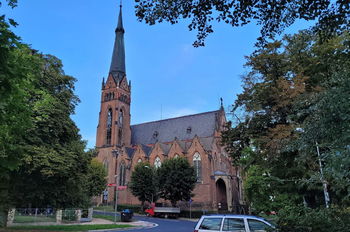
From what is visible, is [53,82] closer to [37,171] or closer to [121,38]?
[37,171]

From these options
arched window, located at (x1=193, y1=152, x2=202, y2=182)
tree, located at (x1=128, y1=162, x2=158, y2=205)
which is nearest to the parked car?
tree, located at (x1=128, y1=162, x2=158, y2=205)

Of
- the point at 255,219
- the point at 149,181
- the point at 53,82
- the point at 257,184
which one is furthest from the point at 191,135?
the point at 255,219

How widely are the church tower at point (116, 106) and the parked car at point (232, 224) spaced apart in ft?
172

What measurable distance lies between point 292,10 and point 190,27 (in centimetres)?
212

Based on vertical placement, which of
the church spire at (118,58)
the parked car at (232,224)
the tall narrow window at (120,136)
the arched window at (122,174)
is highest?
the church spire at (118,58)

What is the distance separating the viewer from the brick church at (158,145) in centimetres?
4875

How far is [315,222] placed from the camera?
18.0 feet

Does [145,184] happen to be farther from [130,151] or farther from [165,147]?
[130,151]

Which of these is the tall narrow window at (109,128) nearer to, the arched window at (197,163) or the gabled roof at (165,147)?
the gabled roof at (165,147)

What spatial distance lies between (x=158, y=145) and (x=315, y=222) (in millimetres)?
51972

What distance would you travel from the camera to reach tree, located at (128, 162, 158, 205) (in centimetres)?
4222

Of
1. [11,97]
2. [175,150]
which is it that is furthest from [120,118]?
[11,97]

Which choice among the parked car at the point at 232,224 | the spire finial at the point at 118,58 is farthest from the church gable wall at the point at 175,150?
the parked car at the point at 232,224

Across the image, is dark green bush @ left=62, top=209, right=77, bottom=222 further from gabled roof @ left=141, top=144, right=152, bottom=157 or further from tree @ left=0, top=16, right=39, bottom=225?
gabled roof @ left=141, top=144, right=152, bottom=157
